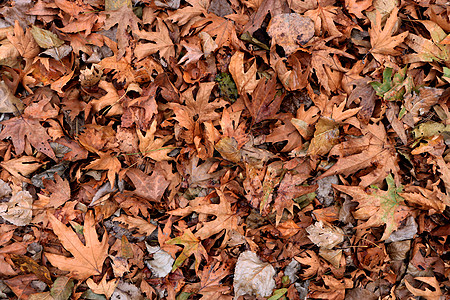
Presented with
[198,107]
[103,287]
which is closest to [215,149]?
[198,107]

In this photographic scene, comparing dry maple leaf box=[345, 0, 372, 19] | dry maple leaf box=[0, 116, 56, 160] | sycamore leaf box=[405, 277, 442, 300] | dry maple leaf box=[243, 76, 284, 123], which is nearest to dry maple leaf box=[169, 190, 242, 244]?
dry maple leaf box=[243, 76, 284, 123]

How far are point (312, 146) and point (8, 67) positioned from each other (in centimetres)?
207

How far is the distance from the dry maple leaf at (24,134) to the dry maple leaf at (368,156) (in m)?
Answer: 1.82

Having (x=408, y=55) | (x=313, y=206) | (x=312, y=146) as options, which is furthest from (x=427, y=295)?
(x=408, y=55)

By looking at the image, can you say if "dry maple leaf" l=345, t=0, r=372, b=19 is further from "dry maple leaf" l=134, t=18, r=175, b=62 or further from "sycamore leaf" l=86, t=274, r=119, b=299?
"sycamore leaf" l=86, t=274, r=119, b=299

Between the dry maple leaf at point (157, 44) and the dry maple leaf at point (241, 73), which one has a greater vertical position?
the dry maple leaf at point (157, 44)

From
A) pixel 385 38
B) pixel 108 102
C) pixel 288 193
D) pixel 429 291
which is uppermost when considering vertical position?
pixel 385 38

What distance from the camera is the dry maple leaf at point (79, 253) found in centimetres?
201

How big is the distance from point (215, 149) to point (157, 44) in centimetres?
80

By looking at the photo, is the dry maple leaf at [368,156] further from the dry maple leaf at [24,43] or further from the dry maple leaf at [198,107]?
the dry maple leaf at [24,43]

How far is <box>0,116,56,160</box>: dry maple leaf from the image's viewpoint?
6.66 ft

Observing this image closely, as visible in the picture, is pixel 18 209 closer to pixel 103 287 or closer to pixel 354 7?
pixel 103 287

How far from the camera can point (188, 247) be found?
2.05 meters

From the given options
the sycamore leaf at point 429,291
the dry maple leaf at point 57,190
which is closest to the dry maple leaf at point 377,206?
the sycamore leaf at point 429,291
